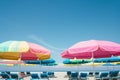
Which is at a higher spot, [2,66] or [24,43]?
[24,43]

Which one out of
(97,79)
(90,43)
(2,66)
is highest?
(90,43)

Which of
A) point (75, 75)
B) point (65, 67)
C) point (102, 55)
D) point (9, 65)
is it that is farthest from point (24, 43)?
point (65, 67)

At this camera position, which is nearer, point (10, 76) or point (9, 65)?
point (9, 65)

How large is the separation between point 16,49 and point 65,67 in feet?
29.8

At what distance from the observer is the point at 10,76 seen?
50.3 feet

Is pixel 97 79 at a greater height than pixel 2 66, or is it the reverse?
pixel 2 66

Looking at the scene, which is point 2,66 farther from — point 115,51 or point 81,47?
point 115,51

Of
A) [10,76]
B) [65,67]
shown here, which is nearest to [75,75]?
[65,67]

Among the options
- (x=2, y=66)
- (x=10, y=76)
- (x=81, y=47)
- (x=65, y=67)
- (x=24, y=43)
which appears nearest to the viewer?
(x=81, y=47)

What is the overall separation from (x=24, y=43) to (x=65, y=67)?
27.8 feet

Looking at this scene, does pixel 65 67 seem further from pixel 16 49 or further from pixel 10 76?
pixel 16 49

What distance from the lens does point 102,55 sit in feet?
38.9

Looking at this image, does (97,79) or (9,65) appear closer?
(9,65)

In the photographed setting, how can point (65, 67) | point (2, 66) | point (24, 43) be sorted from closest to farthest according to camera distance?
point (24, 43) < point (2, 66) < point (65, 67)
